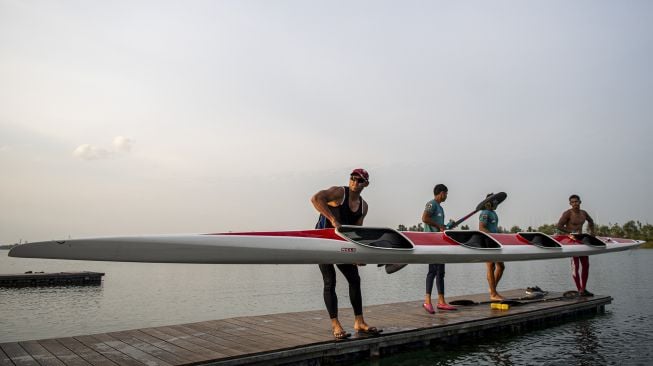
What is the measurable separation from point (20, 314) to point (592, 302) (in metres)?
20.3

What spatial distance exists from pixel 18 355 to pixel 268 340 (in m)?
3.07

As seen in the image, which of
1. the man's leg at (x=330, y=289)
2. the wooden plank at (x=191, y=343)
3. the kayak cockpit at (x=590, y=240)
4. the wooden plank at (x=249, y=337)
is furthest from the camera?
the kayak cockpit at (x=590, y=240)

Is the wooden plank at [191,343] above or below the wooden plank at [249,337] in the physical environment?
above

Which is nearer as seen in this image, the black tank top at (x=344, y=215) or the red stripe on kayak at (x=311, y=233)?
the red stripe on kayak at (x=311, y=233)

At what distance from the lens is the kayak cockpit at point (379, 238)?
22.2 ft

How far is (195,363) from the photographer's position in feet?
17.3

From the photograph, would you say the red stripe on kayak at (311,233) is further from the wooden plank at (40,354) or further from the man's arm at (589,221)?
the man's arm at (589,221)

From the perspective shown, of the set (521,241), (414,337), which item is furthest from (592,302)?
(414,337)

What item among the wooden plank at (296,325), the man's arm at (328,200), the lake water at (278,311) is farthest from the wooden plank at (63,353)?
the lake water at (278,311)

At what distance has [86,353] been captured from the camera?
18.8 ft

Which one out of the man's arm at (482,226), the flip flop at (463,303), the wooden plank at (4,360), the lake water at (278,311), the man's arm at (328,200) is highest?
the man's arm at (328,200)

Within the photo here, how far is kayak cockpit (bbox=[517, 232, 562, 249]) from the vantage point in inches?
399

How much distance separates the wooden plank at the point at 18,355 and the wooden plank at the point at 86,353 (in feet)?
1.61

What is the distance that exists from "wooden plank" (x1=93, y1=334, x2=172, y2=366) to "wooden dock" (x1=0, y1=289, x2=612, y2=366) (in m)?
0.01
